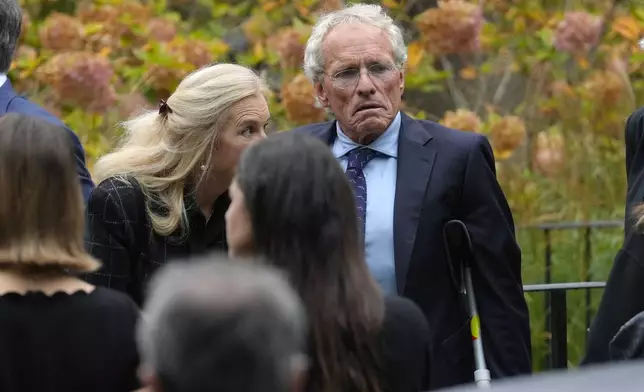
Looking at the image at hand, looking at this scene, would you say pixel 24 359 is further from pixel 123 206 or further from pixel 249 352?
pixel 123 206

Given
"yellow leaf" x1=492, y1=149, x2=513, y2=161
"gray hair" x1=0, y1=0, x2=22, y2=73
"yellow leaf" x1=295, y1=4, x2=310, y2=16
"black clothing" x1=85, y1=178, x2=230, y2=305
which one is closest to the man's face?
"black clothing" x1=85, y1=178, x2=230, y2=305

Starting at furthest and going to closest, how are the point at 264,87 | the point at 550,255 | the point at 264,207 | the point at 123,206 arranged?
the point at 550,255
the point at 264,87
the point at 123,206
the point at 264,207

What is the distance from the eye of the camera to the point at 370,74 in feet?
15.3

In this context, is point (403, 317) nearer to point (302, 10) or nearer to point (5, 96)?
point (5, 96)

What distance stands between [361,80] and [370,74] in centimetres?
5

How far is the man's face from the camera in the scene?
4.59 meters

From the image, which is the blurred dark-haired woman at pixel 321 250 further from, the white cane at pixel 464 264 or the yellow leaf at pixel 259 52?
the yellow leaf at pixel 259 52

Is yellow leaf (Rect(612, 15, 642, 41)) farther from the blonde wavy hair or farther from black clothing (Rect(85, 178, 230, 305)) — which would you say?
black clothing (Rect(85, 178, 230, 305))

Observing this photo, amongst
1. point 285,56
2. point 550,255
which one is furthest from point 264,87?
point 550,255

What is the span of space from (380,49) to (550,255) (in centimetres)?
288

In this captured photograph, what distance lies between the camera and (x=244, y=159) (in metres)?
2.93

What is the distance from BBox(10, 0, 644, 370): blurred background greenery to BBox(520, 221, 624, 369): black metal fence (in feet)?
0.14

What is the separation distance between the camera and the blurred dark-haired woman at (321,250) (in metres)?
2.79

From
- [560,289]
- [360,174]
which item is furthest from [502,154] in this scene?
[360,174]
